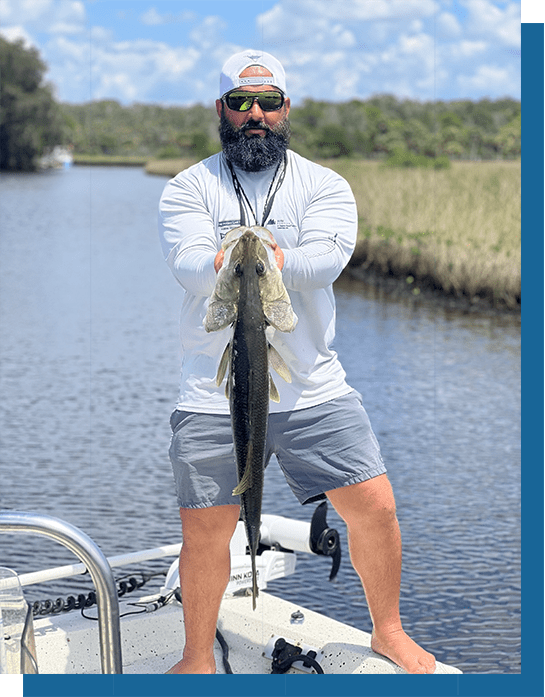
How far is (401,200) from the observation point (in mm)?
21719

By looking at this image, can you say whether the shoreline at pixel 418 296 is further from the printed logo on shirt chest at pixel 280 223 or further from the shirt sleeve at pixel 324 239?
the printed logo on shirt chest at pixel 280 223

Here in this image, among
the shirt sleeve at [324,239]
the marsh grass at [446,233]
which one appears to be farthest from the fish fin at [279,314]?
the marsh grass at [446,233]

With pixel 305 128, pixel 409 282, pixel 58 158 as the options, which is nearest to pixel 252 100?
pixel 409 282

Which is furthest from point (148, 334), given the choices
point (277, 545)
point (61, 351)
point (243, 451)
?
point (243, 451)

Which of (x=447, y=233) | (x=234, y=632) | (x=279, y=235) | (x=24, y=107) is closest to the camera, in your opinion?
(x=279, y=235)

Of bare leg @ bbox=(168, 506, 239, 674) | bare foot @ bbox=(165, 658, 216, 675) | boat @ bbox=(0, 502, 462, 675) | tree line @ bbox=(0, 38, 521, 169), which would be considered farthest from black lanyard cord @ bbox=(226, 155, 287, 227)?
tree line @ bbox=(0, 38, 521, 169)

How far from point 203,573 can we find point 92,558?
82cm

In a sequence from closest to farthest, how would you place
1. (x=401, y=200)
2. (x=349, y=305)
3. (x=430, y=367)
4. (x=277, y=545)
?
(x=277, y=545) → (x=430, y=367) → (x=349, y=305) → (x=401, y=200)

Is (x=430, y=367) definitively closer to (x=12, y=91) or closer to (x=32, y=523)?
(x=32, y=523)

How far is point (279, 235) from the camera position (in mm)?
3301

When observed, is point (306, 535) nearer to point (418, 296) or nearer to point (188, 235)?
point (188, 235)

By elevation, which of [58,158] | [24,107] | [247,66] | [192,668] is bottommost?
[192,668]

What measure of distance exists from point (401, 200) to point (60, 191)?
32.5m

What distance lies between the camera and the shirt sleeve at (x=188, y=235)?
2.99 metres
